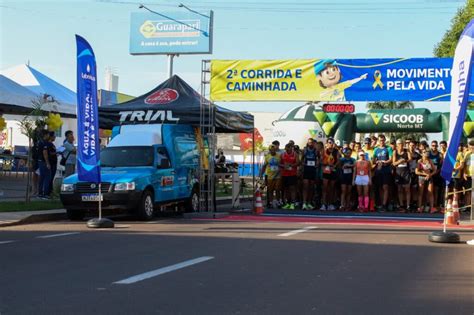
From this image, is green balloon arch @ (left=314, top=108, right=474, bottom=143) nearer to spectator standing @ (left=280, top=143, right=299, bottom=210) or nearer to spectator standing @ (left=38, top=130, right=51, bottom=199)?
spectator standing @ (left=280, top=143, right=299, bottom=210)

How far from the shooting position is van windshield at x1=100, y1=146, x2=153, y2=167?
15.6 meters

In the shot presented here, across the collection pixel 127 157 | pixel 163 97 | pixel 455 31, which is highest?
pixel 455 31

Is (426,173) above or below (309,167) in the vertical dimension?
below

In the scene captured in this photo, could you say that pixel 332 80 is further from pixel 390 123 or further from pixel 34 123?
pixel 390 123

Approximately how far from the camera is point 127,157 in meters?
15.8

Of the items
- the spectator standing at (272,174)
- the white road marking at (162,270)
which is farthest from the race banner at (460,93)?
the spectator standing at (272,174)

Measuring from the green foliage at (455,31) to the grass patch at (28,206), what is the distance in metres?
28.0

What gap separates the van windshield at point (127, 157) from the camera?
15.6 metres

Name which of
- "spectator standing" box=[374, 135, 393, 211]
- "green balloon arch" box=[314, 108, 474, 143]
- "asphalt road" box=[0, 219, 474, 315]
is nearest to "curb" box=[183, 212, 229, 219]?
"asphalt road" box=[0, 219, 474, 315]

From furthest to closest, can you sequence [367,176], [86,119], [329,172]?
[329,172]
[367,176]
[86,119]

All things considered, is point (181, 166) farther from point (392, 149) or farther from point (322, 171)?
point (392, 149)

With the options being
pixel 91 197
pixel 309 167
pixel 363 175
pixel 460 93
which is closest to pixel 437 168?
pixel 363 175

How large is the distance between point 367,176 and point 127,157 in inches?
265

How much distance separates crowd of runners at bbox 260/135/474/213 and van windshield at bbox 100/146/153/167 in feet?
15.6
